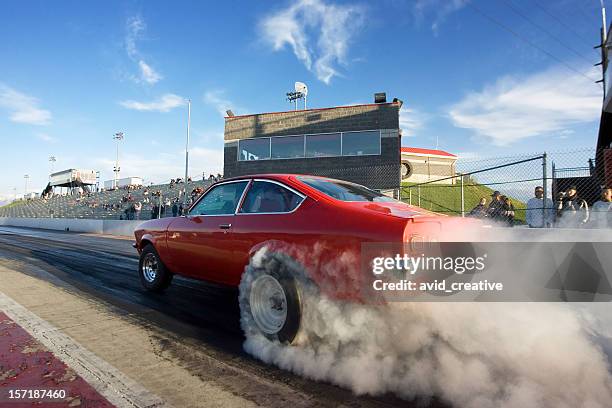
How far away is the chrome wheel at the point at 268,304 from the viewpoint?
326 centimetres

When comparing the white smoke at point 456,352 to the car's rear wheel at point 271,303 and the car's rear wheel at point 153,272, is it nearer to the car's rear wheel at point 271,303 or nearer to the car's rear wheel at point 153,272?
the car's rear wheel at point 271,303

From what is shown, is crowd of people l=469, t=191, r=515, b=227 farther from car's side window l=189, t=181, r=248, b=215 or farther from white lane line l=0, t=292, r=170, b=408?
white lane line l=0, t=292, r=170, b=408

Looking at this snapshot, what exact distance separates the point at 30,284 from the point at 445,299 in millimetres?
6234

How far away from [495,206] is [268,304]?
536cm

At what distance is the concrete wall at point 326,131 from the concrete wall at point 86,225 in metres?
6.44

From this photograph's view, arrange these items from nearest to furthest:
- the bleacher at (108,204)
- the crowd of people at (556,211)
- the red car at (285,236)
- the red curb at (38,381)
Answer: the red curb at (38,381) < the red car at (285,236) < the crowd of people at (556,211) < the bleacher at (108,204)

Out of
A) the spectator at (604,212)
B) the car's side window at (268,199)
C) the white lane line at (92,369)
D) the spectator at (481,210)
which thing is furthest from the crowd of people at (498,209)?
the white lane line at (92,369)


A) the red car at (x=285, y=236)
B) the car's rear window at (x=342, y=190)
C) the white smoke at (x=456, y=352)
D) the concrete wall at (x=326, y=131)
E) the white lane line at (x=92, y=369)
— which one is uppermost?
the concrete wall at (x=326, y=131)

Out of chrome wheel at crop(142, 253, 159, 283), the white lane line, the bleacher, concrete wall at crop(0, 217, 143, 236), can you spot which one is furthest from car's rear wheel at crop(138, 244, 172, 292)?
concrete wall at crop(0, 217, 143, 236)

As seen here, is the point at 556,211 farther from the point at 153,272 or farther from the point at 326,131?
the point at 326,131

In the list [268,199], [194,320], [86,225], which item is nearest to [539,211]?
[268,199]

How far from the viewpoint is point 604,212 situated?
586 centimetres

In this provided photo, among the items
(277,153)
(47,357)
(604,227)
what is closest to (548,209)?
(604,227)

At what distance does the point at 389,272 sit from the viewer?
2711mm
